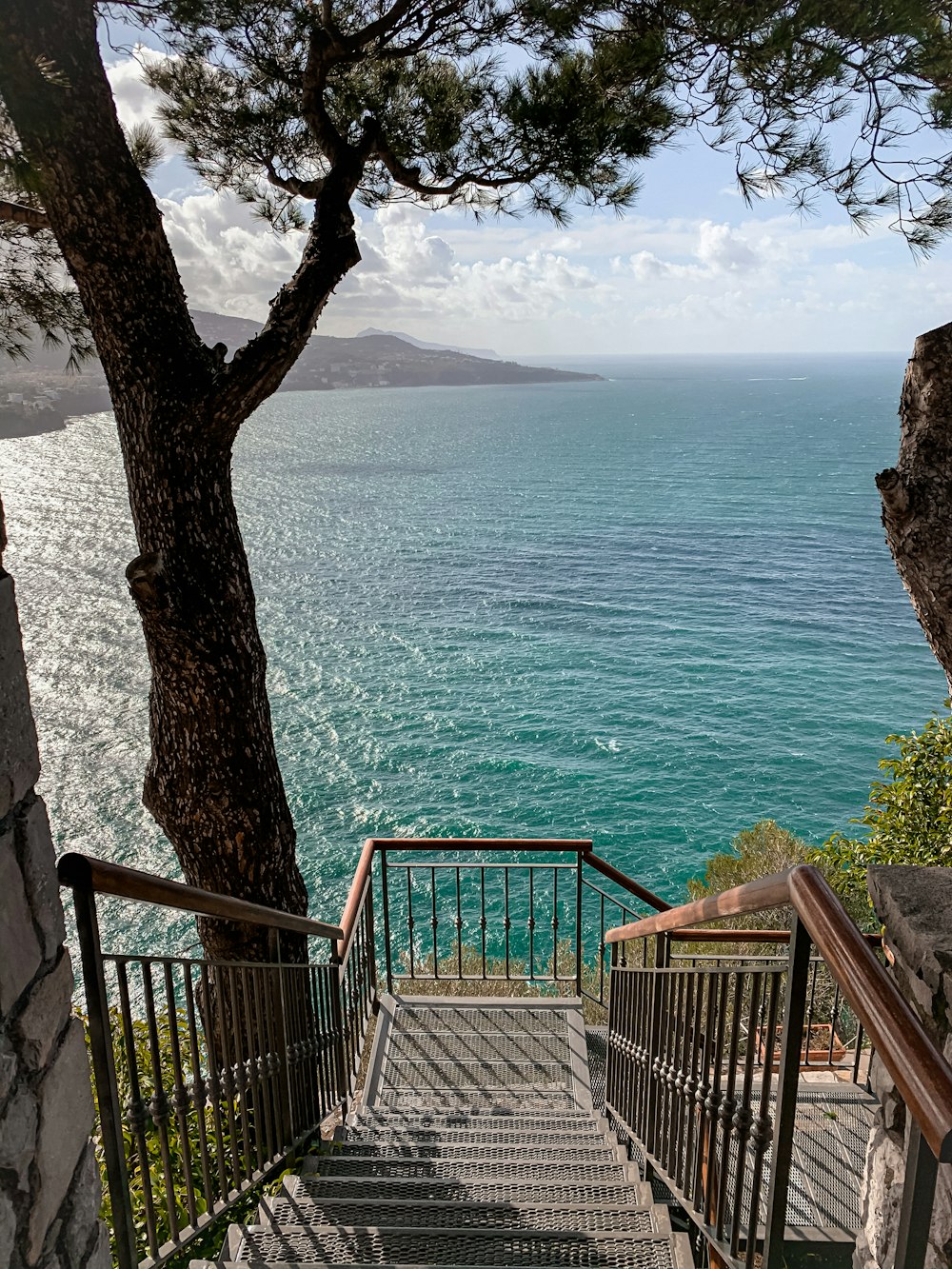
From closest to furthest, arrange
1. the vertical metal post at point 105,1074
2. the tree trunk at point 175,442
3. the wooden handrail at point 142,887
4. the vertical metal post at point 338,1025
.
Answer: the wooden handrail at point 142,887, the vertical metal post at point 105,1074, the tree trunk at point 175,442, the vertical metal post at point 338,1025

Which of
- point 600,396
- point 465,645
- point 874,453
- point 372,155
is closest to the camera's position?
point 372,155

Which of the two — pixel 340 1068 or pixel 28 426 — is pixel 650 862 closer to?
pixel 340 1068

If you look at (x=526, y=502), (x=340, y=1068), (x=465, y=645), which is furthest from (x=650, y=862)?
(x=526, y=502)

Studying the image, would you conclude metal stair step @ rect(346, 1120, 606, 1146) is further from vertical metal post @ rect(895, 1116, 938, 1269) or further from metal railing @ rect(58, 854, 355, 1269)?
vertical metal post @ rect(895, 1116, 938, 1269)

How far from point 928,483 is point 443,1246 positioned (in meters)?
2.82

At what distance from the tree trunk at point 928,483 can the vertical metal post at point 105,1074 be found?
112 inches

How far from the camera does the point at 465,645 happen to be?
26438 millimetres

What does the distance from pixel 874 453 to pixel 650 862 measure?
55500 mm

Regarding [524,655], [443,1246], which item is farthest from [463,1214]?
[524,655]

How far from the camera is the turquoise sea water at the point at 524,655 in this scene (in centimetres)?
1828

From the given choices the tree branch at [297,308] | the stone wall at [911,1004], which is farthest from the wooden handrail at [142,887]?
the tree branch at [297,308]

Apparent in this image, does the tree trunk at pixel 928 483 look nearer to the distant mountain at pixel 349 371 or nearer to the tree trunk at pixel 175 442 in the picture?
the tree trunk at pixel 175 442

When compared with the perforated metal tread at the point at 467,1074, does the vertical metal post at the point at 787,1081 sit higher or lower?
higher

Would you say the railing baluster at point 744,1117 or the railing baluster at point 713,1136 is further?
the railing baluster at point 713,1136
